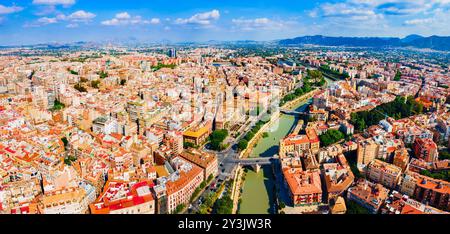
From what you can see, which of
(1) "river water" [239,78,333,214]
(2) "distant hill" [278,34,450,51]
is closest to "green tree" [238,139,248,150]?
(1) "river water" [239,78,333,214]

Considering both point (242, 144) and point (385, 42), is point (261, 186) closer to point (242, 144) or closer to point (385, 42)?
point (242, 144)

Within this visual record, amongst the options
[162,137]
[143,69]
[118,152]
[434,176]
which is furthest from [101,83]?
[434,176]

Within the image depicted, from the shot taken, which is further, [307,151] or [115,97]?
[115,97]

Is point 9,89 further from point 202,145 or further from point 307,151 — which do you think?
point 307,151

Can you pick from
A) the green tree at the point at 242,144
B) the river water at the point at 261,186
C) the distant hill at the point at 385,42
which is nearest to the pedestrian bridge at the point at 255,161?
the river water at the point at 261,186

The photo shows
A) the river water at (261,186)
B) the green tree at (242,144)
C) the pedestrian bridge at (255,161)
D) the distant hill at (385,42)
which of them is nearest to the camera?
the river water at (261,186)

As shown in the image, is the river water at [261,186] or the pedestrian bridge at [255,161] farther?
the pedestrian bridge at [255,161]

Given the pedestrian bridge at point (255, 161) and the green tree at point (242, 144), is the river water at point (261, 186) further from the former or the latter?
the green tree at point (242, 144)

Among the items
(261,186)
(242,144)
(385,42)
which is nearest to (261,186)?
(261,186)
